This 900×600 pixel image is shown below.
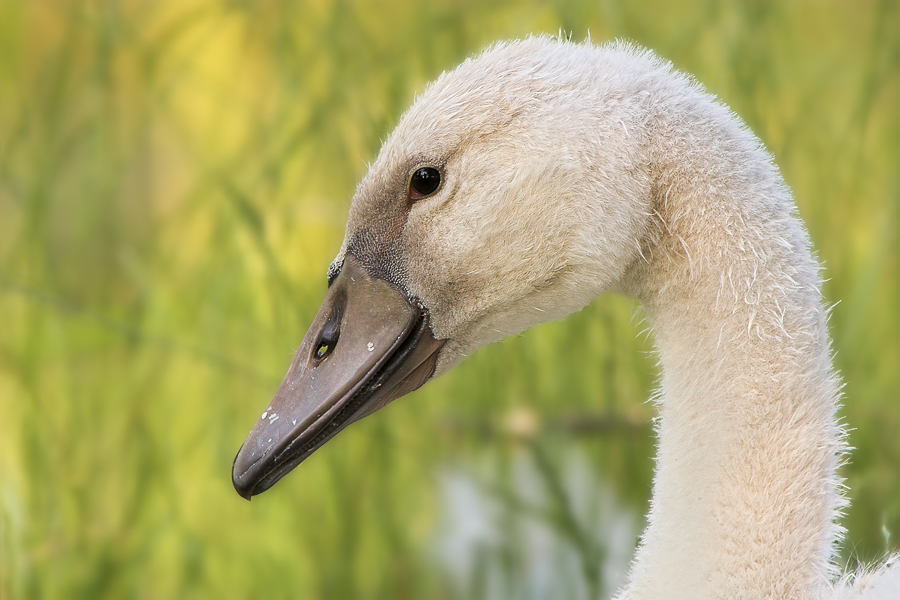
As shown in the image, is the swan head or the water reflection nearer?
the swan head

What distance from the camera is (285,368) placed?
3602 mm

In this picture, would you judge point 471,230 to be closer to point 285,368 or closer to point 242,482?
point 242,482

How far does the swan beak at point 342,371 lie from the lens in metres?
2.05

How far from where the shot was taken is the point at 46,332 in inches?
140

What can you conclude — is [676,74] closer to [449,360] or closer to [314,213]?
[449,360]

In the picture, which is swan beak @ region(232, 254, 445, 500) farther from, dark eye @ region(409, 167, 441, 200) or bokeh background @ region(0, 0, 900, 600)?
bokeh background @ region(0, 0, 900, 600)

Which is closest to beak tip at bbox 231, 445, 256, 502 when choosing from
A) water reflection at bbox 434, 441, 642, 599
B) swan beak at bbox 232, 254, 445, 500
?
swan beak at bbox 232, 254, 445, 500

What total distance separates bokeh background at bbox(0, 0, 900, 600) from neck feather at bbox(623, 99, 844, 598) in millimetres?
1193

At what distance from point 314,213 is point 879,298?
268 centimetres

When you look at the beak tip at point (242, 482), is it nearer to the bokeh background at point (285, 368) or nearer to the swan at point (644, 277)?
the swan at point (644, 277)

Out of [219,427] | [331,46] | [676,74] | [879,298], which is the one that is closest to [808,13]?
[879,298]

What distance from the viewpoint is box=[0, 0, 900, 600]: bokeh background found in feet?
10.9

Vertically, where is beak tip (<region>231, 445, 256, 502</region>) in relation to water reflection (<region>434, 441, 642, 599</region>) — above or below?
above

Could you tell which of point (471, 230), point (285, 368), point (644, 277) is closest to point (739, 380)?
point (644, 277)
